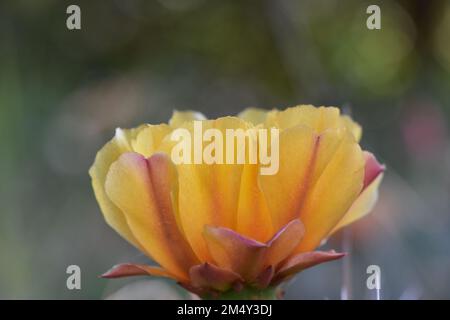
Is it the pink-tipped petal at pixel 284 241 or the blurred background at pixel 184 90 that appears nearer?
the pink-tipped petal at pixel 284 241

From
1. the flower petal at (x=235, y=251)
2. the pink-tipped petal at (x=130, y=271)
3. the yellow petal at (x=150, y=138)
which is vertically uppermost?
the yellow petal at (x=150, y=138)

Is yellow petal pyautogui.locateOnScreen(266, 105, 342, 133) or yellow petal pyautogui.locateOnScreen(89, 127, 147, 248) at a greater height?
yellow petal pyautogui.locateOnScreen(266, 105, 342, 133)

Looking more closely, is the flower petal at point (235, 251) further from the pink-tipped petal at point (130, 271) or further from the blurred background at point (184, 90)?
the blurred background at point (184, 90)

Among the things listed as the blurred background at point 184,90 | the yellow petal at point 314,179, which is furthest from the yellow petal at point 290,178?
the blurred background at point 184,90

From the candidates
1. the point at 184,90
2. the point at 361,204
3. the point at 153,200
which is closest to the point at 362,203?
the point at 361,204

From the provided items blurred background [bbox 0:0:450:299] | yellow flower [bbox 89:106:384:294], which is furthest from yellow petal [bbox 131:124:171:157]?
blurred background [bbox 0:0:450:299]

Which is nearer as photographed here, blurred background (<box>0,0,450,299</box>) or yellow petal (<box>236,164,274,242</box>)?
yellow petal (<box>236,164,274,242</box>)

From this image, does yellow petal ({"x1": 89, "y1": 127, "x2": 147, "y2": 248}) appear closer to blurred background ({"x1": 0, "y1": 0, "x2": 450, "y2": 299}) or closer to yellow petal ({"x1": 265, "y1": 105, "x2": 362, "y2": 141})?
yellow petal ({"x1": 265, "y1": 105, "x2": 362, "y2": 141})

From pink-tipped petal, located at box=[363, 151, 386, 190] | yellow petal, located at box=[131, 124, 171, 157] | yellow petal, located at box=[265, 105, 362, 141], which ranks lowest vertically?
pink-tipped petal, located at box=[363, 151, 386, 190]
